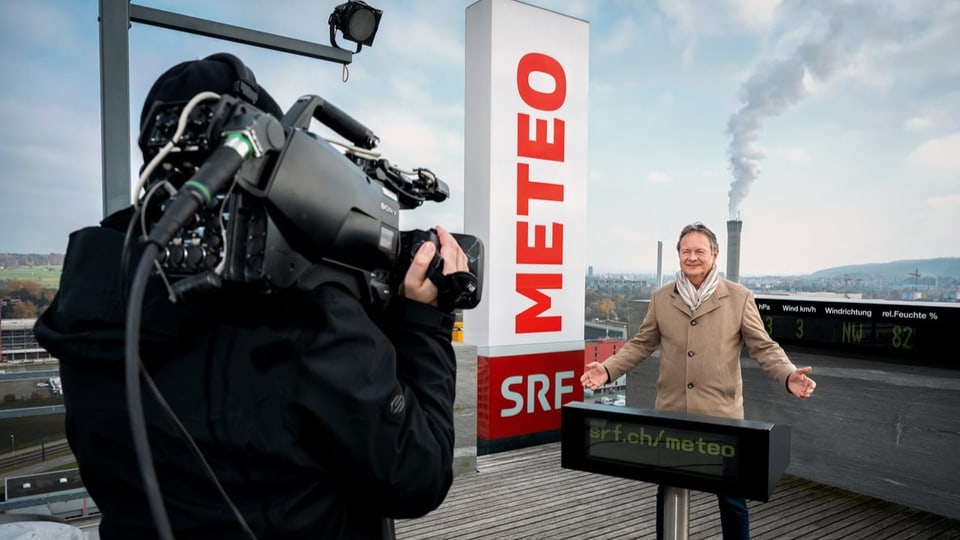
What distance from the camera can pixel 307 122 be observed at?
74cm

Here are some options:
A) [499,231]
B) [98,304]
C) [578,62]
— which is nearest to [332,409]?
[98,304]

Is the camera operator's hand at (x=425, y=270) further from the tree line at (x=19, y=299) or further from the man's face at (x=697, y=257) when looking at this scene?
the tree line at (x=19, y=299)

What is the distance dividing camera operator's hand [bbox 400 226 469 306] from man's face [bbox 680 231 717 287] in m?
1.96

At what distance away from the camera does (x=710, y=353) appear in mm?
2447

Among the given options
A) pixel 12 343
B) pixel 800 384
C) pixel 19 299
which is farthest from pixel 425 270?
pixel 19 299

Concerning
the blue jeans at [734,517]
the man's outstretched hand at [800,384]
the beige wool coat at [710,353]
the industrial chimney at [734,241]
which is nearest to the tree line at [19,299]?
the beige wool coat at [710,353]

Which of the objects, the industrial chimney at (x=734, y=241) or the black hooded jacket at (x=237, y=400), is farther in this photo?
the industrial chimney at (x=734, y=241)

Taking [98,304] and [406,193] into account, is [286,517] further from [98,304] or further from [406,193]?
[406,193]

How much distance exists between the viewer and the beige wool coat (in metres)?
2.42

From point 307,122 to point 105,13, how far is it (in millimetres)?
2026

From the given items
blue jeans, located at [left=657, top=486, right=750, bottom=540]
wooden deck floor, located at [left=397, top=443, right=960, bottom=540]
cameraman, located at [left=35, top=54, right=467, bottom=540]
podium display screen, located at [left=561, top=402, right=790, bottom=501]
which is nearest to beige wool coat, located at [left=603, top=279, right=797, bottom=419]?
blue jeans, located at [left=657, top=486, right=750, bottom=540]

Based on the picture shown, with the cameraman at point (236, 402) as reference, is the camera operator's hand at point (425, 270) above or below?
above

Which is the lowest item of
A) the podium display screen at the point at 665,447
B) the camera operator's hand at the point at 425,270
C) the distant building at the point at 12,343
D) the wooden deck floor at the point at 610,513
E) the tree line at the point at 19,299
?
the wooden deck floor at the point at 610,513

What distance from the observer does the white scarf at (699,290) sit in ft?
8.23
